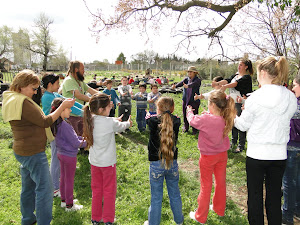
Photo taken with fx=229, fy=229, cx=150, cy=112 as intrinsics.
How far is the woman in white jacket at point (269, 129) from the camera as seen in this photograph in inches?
88.8

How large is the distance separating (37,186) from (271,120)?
8.62ft

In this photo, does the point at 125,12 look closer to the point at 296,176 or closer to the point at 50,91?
the point at 50,91

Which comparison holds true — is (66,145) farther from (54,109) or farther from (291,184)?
Result: (291,184)

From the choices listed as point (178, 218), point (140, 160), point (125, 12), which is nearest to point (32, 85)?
point (178, 218)

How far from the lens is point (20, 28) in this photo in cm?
5372

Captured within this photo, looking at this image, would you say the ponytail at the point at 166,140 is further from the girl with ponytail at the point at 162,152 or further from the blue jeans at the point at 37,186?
the blue jeans at the point at 37,186

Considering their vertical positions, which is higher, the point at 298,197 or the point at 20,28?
the point at 20,28

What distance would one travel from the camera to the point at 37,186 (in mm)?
→ 2617

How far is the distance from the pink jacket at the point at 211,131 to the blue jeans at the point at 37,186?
1.88 m

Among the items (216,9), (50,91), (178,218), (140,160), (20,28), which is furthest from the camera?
(20,28)

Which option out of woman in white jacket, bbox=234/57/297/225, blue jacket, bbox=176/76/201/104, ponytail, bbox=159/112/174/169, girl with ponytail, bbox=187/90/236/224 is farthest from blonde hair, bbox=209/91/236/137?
blue jacket, bbox=176/76/201/104

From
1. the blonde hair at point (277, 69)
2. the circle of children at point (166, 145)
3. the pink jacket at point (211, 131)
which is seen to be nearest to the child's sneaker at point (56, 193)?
the circle of children at point (166, 145)

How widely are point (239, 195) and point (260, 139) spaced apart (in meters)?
2.00

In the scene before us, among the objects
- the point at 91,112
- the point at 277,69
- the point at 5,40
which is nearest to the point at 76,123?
the point at 91,112
